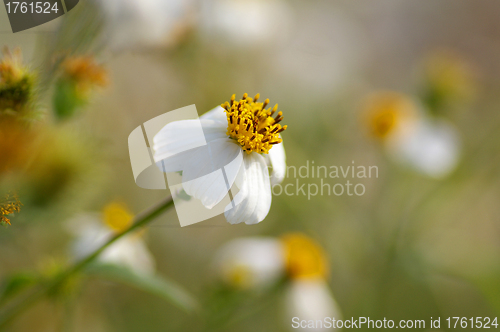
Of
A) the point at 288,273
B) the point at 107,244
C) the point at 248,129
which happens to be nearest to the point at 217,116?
the point at 248,129

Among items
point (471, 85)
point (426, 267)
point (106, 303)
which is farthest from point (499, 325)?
point (106, 303)

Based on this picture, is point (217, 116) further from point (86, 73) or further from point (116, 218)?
point (116, 218)

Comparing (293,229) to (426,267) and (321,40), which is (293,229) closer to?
(426,267)

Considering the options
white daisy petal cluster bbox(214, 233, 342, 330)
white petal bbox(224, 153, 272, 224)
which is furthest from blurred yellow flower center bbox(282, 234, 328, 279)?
white petal bbox(224, 153, 272, 224)

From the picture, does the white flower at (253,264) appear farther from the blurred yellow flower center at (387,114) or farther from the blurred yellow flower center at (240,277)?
the blurred yellow flower center at (387,114)

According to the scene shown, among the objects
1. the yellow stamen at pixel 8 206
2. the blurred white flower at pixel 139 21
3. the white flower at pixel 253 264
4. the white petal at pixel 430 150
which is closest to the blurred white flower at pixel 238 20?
the blurred white flower at pixel 139 21

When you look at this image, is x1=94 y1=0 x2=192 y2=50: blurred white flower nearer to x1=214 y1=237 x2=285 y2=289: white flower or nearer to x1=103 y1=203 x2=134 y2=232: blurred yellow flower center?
x1=103 y1=203 x2=134 y2=232: blurred yellow flower center
